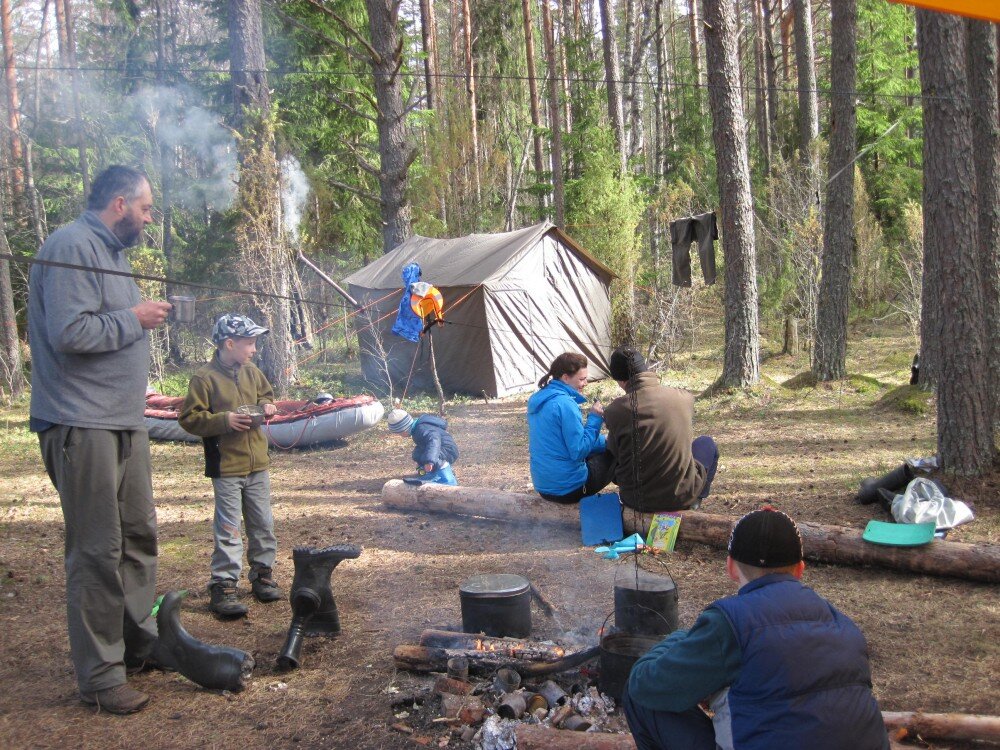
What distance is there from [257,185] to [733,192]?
6.98m

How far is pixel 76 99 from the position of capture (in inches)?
853

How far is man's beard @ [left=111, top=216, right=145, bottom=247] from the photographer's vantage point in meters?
3.51

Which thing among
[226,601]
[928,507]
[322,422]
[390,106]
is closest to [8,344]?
[390,106]

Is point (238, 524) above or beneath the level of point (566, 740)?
above

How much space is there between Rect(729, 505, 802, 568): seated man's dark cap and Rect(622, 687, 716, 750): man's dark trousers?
0.50 meters

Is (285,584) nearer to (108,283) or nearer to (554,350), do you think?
(108,283)

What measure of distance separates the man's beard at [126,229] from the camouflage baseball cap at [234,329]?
112 cm

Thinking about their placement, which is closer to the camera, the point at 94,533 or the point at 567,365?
the point at 94,533

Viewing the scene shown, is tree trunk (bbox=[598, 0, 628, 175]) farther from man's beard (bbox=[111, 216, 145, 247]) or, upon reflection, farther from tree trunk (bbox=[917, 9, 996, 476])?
man's beard (bbox=[111, 216, 145, 247])

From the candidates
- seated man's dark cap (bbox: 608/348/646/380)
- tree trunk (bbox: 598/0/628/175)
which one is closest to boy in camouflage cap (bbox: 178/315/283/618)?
seated man's dark cap (bbox: 608/348/646/380)

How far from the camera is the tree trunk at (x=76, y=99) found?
72.1ft

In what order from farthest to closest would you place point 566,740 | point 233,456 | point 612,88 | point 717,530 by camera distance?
point 612,88 < point 717,530 < point 233,456 < point 566,740

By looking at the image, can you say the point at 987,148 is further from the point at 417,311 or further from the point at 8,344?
the point at 8,344

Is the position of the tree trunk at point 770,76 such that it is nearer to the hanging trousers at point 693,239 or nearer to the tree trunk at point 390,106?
the tree trunk at point 390,106
